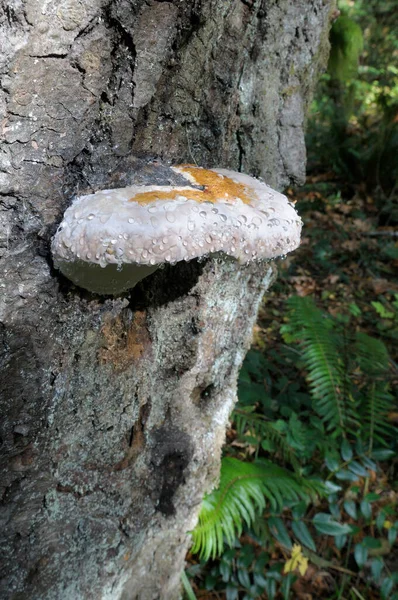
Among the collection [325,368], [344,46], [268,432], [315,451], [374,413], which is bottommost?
[315,451]

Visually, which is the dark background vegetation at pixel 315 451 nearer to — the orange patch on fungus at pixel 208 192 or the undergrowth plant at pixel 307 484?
the undergrowth plant at pixel 307 484

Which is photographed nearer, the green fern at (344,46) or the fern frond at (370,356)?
the fern frond at (370,356)

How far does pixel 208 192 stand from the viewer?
3.29ft

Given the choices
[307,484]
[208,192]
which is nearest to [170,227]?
[208,192]

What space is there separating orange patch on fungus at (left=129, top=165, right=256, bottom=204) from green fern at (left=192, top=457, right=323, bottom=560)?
1821mm

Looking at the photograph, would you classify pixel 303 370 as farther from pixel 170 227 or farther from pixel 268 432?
pixel 170 227

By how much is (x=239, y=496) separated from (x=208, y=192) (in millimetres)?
1938

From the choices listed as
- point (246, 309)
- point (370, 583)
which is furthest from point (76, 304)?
point (370, 583)

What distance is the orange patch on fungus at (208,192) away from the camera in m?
0.95

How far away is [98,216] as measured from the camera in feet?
2.97

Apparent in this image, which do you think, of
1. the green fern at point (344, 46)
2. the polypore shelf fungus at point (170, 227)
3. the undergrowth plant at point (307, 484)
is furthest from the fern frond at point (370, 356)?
the green fern at point (344, 46)

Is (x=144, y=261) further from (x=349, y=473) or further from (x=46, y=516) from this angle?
(x=349, y=473)

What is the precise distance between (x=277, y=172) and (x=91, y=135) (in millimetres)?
799

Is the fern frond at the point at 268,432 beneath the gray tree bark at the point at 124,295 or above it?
beneath
